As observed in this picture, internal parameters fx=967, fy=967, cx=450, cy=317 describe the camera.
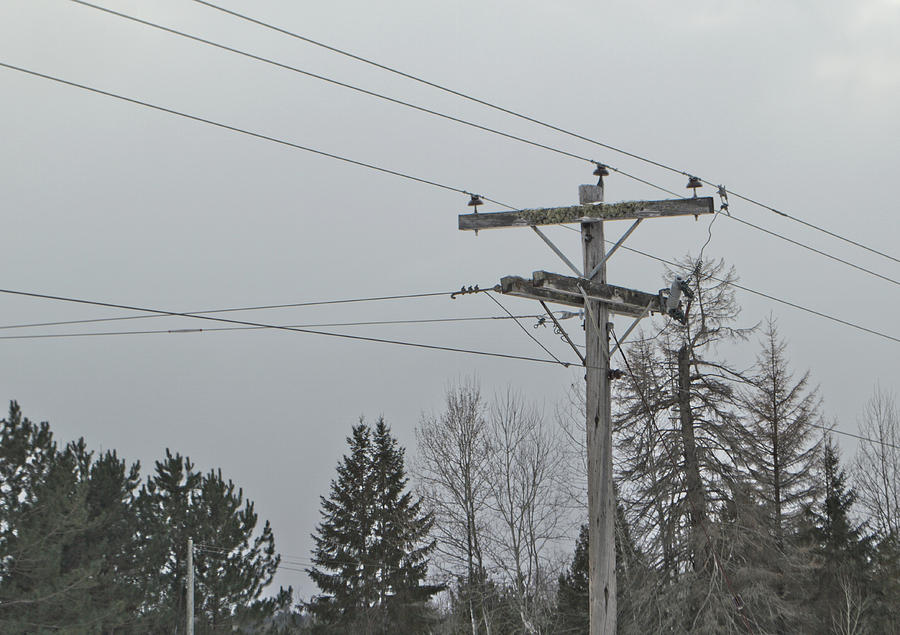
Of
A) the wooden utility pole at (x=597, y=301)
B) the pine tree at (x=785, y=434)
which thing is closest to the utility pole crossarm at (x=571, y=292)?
the wooden utility pole at (x=597, y=301)

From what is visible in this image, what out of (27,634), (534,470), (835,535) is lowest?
(27,634)

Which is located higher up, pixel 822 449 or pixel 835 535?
pixel 822 449

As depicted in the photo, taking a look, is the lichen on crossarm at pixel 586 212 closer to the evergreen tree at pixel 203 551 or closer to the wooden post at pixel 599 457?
the wooden post at pixel 599 457

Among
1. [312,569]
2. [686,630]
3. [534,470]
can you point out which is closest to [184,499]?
[312,569]

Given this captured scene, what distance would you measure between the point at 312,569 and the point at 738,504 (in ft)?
72.6

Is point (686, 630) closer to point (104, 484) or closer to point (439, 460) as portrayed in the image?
point (439, 460)

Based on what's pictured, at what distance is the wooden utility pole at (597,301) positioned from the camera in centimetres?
954

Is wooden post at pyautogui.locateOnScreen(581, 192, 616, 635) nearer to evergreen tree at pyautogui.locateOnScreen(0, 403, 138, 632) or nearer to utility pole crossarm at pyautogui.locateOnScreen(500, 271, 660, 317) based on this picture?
utility pole crossarm at pyautogui.locateOnScreen(500, 271, 660, 317)

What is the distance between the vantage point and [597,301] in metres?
10.2

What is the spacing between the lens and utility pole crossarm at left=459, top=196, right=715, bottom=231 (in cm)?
1027

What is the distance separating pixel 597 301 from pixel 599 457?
1.65 m

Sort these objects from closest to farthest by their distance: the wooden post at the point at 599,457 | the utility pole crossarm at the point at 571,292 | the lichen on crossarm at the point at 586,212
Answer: the wooden post at the point at 599,457
the utility pole crossarm at the point at 571,292
the lichen on crossarm at the point at 586,212

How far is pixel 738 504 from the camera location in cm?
2289

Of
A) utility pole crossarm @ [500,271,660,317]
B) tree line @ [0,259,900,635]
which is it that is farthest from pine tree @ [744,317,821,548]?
utility pole crossarm @ [500,271,660,317]
